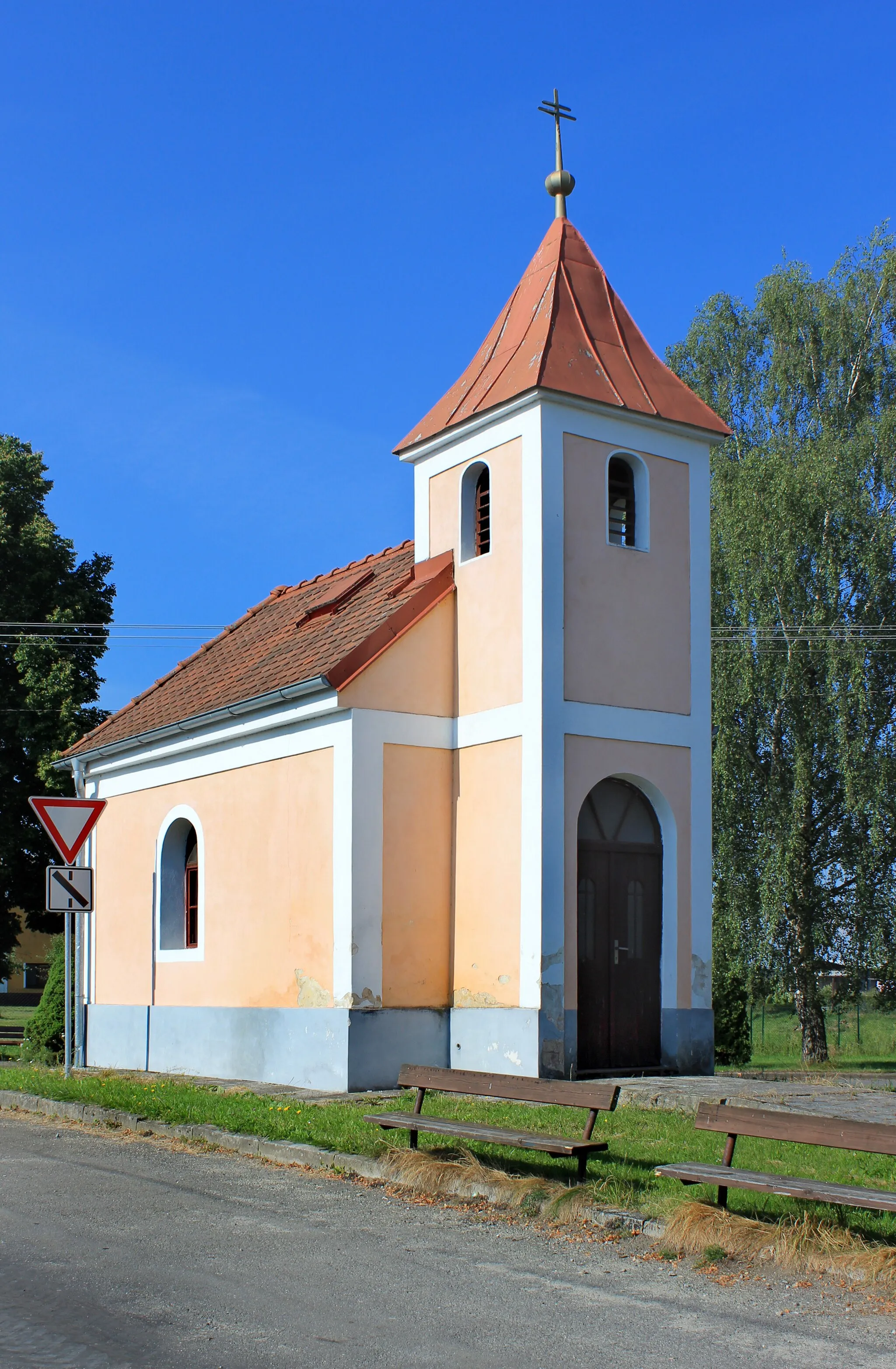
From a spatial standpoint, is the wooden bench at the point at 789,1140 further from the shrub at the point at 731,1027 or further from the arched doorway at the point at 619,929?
the shrub at the point at 731,1027

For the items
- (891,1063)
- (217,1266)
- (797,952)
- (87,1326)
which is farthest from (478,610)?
(891,1063)

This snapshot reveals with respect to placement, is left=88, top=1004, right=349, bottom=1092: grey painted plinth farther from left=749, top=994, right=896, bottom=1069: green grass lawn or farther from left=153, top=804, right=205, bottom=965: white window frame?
left=749, top=994, right=896, bottom=1069: green grass lawn

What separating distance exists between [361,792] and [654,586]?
3870mm

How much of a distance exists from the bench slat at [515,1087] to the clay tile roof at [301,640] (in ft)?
17.6

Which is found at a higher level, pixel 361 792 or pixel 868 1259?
pixel 361 792

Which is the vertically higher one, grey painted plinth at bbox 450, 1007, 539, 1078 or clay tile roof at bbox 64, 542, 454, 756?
clay tile roof at bbox 64, 542, 454, 756

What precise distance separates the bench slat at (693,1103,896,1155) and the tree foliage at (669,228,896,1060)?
52.8ft

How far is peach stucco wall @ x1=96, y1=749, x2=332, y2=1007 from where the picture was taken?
14250 millimetres

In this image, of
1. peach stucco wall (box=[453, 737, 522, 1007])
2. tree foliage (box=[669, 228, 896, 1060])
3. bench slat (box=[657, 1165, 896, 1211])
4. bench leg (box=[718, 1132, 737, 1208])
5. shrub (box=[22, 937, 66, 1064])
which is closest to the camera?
bench slat (box=[657, 1165, 896, 1211])

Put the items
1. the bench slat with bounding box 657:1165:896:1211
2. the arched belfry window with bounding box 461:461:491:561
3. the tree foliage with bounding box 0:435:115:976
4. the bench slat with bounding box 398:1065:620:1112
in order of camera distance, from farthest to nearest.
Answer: the tree foliage with bounding box 0:435:115:976 < the arched belfry window with bounding box 461:461:491:561 < the bench slat with bounding box 398:1065:620:1112 < the bench slat with bounding box 657:1165:896:1211

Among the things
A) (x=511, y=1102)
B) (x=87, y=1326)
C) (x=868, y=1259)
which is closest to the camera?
(x=87, y=1326)

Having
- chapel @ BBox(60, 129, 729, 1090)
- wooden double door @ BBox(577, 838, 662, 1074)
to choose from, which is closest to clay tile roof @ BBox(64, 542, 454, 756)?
chapel @ BBox(60, 129, 729, 1090)

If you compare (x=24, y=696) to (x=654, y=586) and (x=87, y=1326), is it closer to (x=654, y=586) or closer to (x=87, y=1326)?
(x=654, y=586)

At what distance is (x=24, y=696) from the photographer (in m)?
27.2
